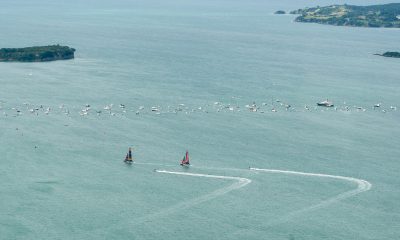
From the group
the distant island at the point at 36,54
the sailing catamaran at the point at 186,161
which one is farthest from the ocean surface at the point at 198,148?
the distant island at the point at 36,54

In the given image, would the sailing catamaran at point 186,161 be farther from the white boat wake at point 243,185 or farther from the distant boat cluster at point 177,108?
the distant boat cluster at point 177,108

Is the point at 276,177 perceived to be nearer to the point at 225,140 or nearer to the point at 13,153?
the point at 225,140

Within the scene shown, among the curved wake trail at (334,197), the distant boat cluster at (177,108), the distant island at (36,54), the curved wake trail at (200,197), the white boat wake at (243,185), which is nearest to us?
the curved wake trail at (200,197)

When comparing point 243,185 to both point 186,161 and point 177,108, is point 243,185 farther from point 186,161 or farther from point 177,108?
point 177,108

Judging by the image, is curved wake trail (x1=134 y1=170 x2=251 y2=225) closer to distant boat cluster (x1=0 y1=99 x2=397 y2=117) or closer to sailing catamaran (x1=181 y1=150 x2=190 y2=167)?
sailing catamaran (x1=181 y1=150 x2=190 y2=167)

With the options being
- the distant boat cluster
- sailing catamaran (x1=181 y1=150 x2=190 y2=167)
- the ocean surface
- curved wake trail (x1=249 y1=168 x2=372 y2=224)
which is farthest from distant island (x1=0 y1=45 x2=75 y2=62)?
curved wake trail (x1=249 y1=168 x2=372 y2=224)

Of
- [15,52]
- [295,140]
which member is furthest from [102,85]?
[295,140]
